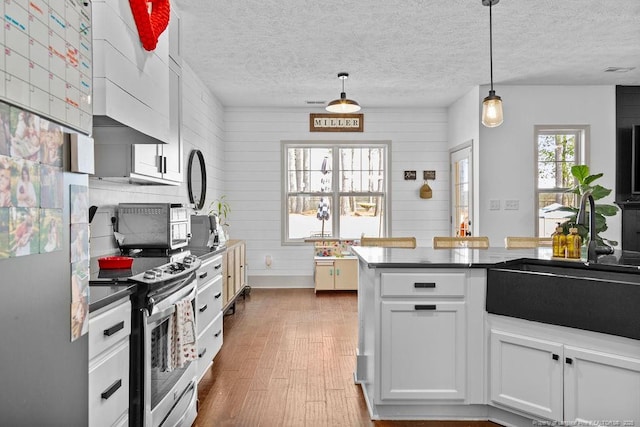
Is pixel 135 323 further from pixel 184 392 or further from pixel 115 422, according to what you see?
pixel 184 392

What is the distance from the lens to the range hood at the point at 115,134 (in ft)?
7.21

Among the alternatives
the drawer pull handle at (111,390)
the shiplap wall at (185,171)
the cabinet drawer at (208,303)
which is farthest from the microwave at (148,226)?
the drawer pull handle at (111,390)

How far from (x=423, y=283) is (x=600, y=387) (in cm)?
94

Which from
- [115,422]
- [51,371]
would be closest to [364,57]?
[115,422]

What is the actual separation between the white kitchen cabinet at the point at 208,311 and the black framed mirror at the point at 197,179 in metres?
1.56

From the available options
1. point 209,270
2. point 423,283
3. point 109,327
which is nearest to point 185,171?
point 209,270

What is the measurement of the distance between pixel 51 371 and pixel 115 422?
3.00 feet

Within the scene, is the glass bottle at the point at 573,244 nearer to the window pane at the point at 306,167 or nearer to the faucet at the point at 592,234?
the faucet at the point at 592,234

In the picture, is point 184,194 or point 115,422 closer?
point 115,422

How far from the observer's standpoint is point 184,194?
4805mm

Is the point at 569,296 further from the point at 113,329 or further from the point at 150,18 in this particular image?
the point at 150,18

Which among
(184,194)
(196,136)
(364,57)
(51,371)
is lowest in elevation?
(51,371)

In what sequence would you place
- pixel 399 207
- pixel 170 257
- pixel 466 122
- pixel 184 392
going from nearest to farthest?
1. pixel 184 392
2. pixel 170 257
3. pixel 466 122
4. pixel 399 207

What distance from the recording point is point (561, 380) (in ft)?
7.39
